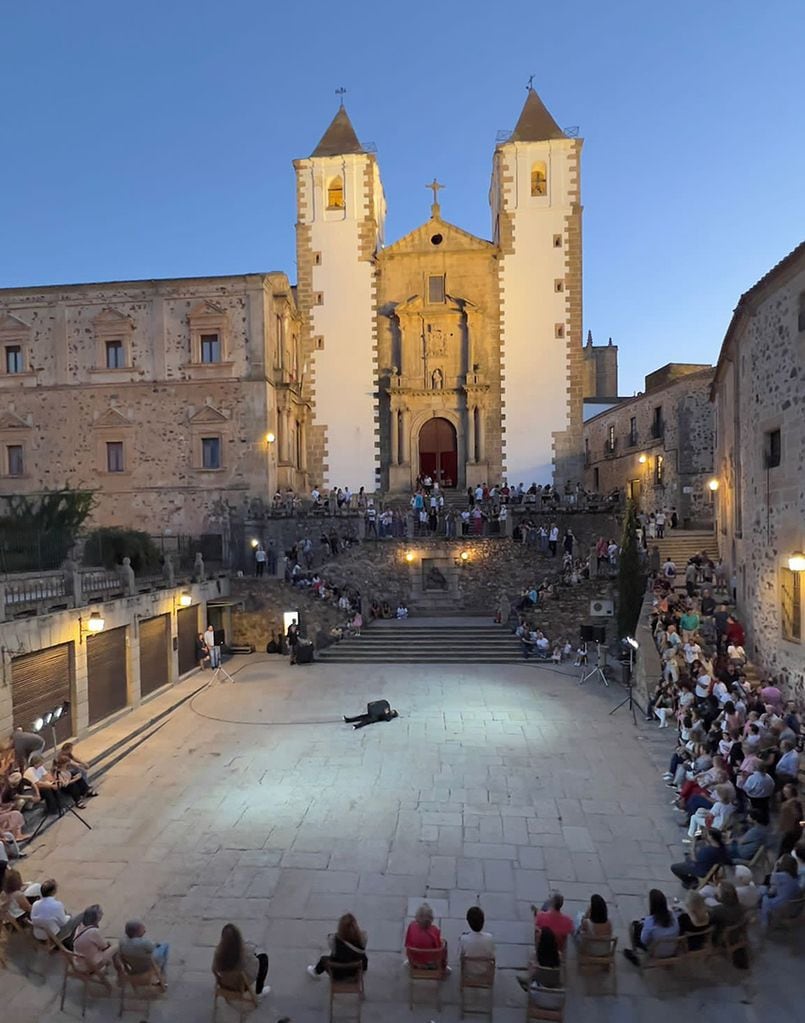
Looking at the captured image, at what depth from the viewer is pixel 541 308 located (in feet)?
92.2

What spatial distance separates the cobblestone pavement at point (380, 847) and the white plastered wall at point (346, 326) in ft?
53.7

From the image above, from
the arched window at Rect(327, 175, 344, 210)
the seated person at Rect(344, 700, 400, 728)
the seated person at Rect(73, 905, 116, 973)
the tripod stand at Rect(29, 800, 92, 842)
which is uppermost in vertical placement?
the arched window at Rect(327, 175, 344, 210)

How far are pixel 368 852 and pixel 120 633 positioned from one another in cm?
898

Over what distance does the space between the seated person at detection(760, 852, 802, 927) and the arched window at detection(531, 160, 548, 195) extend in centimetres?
2829

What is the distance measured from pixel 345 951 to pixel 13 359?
88.7ft

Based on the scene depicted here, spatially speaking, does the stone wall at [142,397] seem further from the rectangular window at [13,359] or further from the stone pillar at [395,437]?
the stone pillar at [395,437]

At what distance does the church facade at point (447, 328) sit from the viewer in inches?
1105

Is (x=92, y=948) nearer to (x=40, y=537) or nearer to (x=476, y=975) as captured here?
(x=476, y=975)

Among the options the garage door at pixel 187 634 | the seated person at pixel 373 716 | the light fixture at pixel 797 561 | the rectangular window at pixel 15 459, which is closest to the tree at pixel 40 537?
the garage door at pixel 187 634

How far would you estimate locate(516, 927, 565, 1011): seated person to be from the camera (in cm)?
532

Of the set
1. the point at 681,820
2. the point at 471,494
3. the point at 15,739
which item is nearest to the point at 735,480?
the point at 681,820

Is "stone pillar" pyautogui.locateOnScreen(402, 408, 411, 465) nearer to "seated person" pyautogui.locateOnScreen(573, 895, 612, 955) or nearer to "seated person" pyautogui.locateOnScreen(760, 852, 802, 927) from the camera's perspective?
"seated person" pyautogui.locateOnScreen(760, 852, 802, 927)

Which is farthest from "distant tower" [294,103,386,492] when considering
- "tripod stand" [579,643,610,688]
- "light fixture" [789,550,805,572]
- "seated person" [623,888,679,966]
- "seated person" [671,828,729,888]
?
"seated person" [623,888,679,966]

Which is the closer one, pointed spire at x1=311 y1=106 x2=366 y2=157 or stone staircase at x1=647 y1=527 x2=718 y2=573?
stone staircase at x1=647 y1=527 x2=718 y2=573
